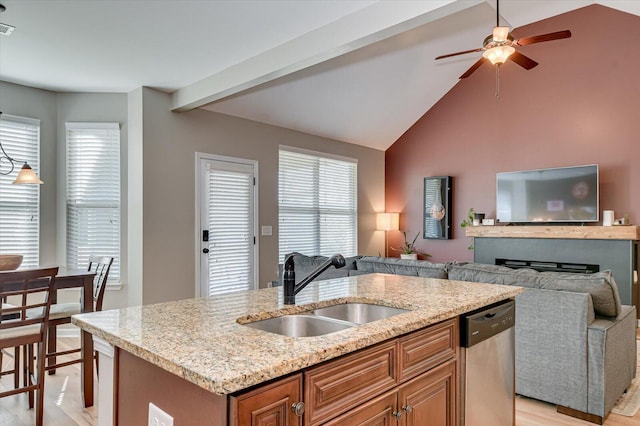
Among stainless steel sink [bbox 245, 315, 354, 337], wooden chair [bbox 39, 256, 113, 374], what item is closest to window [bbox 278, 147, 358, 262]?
wooden chair [bbox 39, 256, 113, 374]

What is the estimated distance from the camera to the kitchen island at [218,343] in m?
1.01

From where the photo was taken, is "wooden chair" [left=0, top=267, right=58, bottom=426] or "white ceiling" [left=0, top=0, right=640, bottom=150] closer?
"wooden chair" [left=0, top=267, right=58, bottom=426]

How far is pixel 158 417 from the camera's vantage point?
119cm

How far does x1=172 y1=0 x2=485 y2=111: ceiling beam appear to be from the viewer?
2656 millimetres

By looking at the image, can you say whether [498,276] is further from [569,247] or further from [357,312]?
[569,247]

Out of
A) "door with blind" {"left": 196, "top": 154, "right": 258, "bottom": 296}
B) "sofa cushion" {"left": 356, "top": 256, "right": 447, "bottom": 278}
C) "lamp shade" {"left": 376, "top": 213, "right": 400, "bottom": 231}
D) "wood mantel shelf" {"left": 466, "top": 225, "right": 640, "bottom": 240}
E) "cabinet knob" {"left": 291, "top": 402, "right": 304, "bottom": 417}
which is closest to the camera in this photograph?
"cabinet knob" {"left": 291, "top": 402, "right": 304, "bottom": 417}

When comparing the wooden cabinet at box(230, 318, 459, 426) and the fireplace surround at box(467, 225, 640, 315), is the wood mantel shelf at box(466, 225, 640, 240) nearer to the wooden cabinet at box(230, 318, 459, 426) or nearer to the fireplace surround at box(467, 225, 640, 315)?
the fireplace surround at box(467, 225, 640, 315)

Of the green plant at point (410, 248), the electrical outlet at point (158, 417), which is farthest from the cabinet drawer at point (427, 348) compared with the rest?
the green plant at point (410, 248)

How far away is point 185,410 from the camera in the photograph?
1090mm

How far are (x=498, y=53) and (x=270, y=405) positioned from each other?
375 cm

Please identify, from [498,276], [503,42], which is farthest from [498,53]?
[498,276]

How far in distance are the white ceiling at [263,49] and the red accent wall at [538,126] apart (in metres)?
0.44

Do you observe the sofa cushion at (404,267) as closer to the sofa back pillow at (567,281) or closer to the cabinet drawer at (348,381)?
the sofa back pillow at (567,281)

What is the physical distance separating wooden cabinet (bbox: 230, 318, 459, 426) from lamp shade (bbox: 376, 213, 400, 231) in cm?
577
